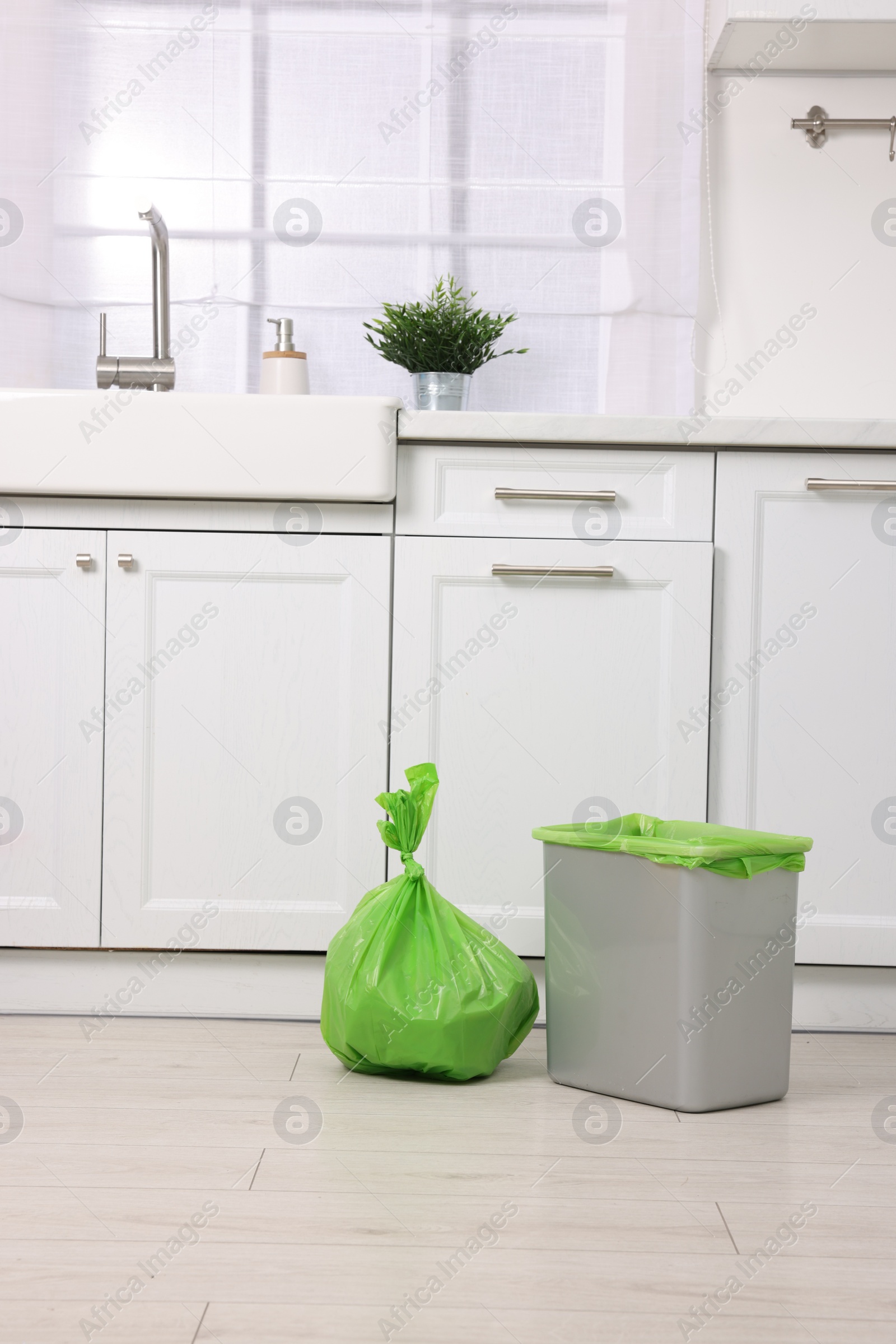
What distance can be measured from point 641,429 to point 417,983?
2.70 feet

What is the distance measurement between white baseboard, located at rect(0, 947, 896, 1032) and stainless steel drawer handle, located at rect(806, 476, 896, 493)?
69 centimetres

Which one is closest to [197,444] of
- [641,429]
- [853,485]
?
[641,429]

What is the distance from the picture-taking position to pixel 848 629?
168 centimetres

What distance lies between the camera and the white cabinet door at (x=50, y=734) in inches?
65.5

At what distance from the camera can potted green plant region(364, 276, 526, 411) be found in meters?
1.91

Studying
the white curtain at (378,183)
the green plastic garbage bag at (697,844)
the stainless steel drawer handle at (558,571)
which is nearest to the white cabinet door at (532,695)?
the stainless steel drawer handle at (558,571)

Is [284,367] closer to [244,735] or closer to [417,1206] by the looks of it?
[244,735]

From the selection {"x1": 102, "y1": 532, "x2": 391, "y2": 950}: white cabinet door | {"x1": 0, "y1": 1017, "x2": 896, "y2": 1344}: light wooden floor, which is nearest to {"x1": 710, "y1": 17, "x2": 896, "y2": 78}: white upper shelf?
{"x1": 102, "y1": 532, "x2": 391, "y2": 950}: white cabinet door

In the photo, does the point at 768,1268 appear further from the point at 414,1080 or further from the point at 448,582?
the point at 448,582

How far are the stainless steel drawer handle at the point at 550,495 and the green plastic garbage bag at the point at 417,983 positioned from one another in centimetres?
43

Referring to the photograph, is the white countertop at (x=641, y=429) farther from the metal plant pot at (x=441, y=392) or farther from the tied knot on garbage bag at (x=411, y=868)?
the tied knot on garbage bag at (x=411, y=868)

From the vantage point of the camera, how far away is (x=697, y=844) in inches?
52.5

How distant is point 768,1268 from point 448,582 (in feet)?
3.22

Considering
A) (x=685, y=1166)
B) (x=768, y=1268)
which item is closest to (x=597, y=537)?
(x=685, y=1166)
